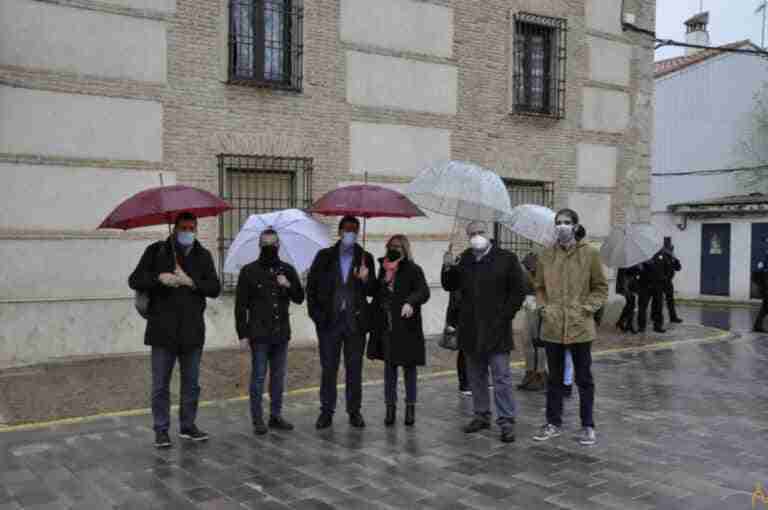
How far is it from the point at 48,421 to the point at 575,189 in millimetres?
10500

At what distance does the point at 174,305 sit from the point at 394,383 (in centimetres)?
207

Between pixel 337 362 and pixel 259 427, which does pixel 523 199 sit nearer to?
pixel 337 362

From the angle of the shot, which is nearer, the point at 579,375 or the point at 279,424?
the point at 579,375

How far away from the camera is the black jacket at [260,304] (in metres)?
6.80

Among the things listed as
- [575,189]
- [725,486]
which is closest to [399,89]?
[575,189]

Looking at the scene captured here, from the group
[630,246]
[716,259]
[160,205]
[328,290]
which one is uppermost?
[160,205]

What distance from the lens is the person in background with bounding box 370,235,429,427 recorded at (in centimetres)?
698

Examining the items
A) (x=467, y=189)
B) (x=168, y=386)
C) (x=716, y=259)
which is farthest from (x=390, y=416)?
(x=716, y=259)

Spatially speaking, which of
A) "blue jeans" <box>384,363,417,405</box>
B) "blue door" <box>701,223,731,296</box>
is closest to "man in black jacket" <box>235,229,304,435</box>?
"blue jeans" <box>384,363,417,405</box>

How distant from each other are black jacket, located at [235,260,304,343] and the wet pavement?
0.87 meters

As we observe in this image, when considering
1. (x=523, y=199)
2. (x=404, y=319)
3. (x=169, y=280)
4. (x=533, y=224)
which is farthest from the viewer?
(x=523, y=199)

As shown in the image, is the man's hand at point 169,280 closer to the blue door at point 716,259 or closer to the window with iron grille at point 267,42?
the window with iron grille at point 267,42

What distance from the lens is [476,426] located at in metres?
6.82

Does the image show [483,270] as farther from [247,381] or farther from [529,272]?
[247,381]
